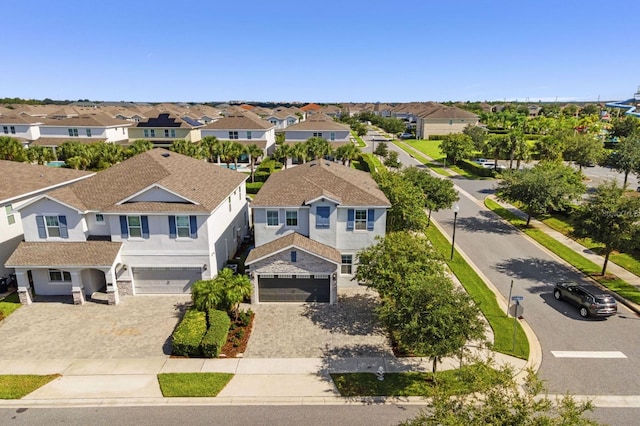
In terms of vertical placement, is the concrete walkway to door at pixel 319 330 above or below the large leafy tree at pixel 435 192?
below

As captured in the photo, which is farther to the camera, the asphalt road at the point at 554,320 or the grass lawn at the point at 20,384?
the asphalt road at the point at 554,320

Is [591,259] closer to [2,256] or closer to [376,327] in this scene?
[376,327]

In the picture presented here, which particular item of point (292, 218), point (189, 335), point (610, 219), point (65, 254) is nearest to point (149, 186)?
point (65, 254)

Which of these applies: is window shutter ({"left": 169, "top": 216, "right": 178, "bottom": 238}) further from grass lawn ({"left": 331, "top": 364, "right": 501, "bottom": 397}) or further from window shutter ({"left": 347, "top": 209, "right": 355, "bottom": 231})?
grass lawn ({"left": 331, "top": 364, "right": 501, "bottom": 397})

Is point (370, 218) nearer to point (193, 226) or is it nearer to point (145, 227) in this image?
point (193, 226)

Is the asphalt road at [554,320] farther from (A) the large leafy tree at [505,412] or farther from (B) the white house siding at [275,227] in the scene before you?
(B) the white house siding at [275,227]

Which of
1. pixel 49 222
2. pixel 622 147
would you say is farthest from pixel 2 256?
pixel 622 147

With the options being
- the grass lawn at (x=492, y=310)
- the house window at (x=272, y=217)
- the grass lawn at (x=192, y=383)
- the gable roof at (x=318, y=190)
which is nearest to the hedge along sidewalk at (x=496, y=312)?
the grass lawn at (x=492, y=310)
